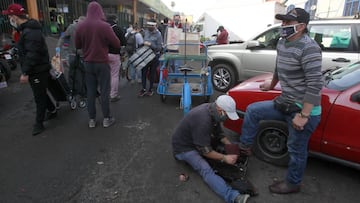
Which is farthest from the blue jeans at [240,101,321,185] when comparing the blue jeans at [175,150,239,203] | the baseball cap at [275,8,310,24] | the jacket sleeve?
the jacket sleeve

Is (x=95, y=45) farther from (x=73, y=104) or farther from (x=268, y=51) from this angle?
(x=268, y=51)

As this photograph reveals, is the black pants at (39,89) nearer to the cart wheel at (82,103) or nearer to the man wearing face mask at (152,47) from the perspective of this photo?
the cart wheel at (82,103)

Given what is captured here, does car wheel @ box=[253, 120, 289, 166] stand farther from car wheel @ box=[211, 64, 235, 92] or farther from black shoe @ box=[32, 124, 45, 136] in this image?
car wheel @ box=[211, 64, 235, 92]

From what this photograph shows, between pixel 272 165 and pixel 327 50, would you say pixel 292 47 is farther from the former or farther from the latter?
pixel 327 50

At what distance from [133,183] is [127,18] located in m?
23.7

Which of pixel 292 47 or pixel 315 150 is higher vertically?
pixel 292 47

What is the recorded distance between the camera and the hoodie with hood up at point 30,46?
→ 3811 mm

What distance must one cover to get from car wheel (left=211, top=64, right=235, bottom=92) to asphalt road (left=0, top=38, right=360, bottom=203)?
2544 millimetres

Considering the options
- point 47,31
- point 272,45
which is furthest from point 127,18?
point 272,45

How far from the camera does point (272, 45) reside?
6.02 meters

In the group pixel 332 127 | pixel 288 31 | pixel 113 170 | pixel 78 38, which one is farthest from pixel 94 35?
pixel 332 127

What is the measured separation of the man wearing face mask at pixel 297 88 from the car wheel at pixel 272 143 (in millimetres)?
498

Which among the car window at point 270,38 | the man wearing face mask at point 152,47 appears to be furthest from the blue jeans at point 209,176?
the car window at point 270,38

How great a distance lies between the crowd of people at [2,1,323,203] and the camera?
2293 millimetres
